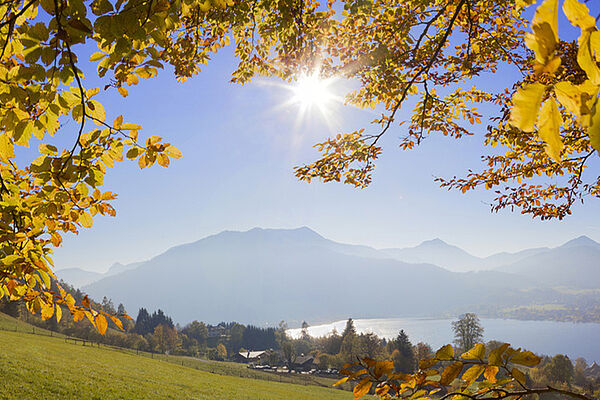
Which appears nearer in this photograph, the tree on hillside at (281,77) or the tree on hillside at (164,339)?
the tree on hillside at (281,77)

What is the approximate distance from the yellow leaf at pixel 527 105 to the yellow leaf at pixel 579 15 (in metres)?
0.13

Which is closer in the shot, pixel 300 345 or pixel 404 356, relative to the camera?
pixel 404 356

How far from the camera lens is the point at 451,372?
5.17ft

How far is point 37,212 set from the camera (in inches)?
90.8

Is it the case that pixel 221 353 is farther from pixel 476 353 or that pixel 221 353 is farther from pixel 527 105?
pixel 527 105

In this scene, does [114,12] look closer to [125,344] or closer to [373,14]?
[373,14]

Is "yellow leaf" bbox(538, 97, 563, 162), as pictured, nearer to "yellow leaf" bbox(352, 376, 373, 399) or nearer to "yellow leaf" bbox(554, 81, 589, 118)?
"yellow leaf" bbox(554, 81, 589, 118)

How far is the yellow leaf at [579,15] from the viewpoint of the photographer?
636 millimetres

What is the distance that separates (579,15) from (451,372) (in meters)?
1.56

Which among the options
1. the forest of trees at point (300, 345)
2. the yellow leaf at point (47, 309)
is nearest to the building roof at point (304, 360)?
the forest of trees at point (300, 345)

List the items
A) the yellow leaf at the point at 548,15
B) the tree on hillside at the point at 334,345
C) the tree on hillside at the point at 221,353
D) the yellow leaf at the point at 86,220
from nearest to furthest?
the yellow leaf at the point at 548,15 → the yellow leaf at the point at 86,220 → the tree on hillside at the point at 334,345 → the tree on hillside at the point at 221,353

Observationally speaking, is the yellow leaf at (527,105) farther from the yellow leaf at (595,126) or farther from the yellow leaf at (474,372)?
the yellow leaf at (474,372)

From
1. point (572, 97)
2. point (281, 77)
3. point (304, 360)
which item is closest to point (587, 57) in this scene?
point (572, 97)

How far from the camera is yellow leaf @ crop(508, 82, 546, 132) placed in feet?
2.18
